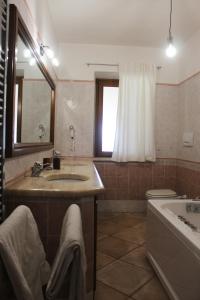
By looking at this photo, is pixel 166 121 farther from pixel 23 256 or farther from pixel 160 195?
pixel 23 256

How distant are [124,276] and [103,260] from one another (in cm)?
30

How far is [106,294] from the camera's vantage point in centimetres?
181

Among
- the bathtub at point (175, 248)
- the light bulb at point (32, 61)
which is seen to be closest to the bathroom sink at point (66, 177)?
the bathtub at point (175, 248)

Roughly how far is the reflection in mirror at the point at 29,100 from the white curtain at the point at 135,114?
119cm

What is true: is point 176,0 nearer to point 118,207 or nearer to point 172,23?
point 172,23

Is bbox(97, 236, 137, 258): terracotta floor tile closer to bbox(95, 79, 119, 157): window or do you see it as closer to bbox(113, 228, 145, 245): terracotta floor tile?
bbox(113, 228, 145, 245): terracotta floor tile

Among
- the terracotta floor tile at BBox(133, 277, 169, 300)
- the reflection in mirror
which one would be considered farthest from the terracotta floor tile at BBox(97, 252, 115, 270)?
the reflection in mirror

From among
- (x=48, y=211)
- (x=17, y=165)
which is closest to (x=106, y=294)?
(x=48, y=211)

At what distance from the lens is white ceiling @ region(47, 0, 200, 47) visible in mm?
2590

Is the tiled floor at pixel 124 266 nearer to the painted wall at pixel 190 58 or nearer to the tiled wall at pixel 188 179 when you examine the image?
the tiled wall at pixel 188 179

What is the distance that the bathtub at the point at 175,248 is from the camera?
141cm

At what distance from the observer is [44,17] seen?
2.44 m

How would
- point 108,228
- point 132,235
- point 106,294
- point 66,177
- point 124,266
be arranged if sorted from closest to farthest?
1. point 106,294
2. point 124,266
3. point 66,177
4. point 132,235
5. point 108,228

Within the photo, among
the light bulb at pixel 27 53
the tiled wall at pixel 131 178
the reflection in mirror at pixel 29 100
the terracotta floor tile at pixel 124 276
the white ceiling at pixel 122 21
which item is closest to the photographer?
the reflection in mirror at pixel 29 100
